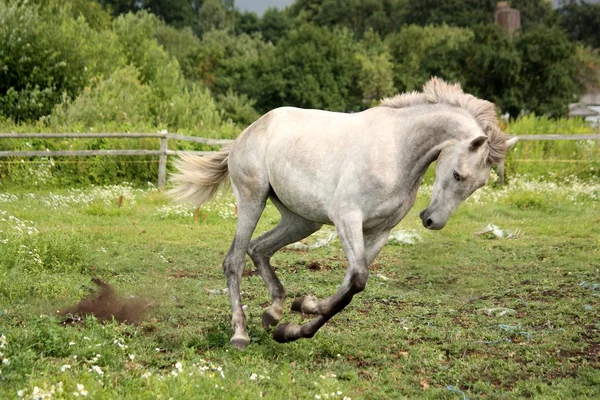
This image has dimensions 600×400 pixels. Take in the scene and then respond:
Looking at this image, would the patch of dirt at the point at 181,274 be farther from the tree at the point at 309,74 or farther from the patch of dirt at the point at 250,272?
the tree at the point at 309,74

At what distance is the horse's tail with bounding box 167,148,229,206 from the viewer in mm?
7102

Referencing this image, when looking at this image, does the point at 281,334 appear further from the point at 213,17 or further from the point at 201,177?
the point at 213,17

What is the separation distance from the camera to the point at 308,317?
22.2 feet

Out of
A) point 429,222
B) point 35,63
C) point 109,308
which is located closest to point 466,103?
point 429,222

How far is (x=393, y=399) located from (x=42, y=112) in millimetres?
20273

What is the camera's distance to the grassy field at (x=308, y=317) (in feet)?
15.4

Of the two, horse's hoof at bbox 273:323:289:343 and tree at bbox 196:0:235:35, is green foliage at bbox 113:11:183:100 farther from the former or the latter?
tree at bbox 196:0:235:35

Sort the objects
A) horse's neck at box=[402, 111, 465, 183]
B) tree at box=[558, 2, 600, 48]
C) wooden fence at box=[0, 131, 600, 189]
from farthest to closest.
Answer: tree at box=[558, 2, 600, 48] → wooden fence at box=[0, 131, 600, 189] → horse's neck at box=[402, 111, 465, 183]

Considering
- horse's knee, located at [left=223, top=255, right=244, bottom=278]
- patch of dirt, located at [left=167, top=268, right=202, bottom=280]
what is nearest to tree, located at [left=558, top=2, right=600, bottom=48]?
patch of dirt, located at [left=167, top=268, right=202, bottom=280]

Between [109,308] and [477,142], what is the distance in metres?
3.25

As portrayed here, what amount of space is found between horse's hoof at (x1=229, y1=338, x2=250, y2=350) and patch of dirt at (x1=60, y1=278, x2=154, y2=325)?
90cm

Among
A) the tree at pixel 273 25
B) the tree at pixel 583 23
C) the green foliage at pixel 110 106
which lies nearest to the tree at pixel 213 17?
the tree at pixel 273 25

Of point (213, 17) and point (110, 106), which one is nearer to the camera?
point (110, 106)

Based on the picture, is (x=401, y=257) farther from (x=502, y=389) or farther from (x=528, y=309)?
(x=502, y=389)
